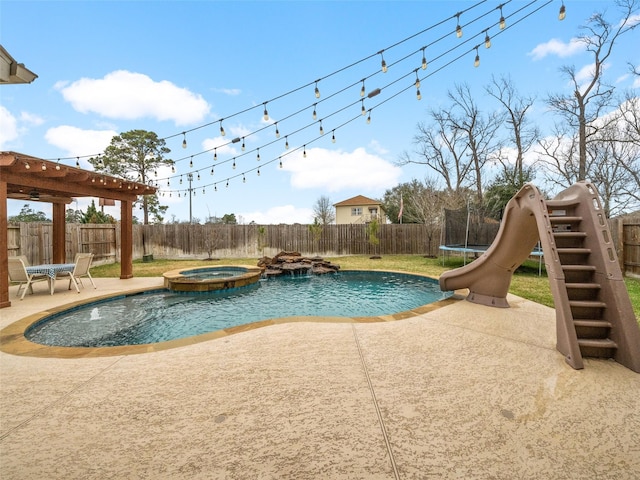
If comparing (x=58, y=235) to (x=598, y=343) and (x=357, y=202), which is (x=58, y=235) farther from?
(x=357, y=202)

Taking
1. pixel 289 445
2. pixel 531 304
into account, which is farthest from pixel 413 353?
pixel 531 304

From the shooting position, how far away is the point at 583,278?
9.53 ft

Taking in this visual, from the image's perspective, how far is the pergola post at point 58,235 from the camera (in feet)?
25.8

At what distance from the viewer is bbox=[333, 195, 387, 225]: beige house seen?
30.3 meters

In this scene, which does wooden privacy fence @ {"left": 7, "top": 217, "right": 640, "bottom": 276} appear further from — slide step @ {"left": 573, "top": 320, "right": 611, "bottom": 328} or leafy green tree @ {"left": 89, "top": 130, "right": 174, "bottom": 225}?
slide step @ {"left": 573, "top": 320, "right": 611, "bottom": 328}

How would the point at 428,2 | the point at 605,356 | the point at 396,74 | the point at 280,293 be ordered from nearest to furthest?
1. the point at 605,356
2. the point at 396,74
3. the point at 428,2
4. the point at 280,293

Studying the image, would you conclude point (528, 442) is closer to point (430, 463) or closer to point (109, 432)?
point (430, 463)

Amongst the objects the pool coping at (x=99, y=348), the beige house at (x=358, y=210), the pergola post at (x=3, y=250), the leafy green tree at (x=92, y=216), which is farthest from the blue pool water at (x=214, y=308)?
the beige house at (x=358, y=210)

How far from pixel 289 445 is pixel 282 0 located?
8.57 meters

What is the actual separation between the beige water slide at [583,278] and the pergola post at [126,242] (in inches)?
333

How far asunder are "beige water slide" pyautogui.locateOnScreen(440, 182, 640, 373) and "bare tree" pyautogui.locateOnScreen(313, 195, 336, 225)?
29.5 m

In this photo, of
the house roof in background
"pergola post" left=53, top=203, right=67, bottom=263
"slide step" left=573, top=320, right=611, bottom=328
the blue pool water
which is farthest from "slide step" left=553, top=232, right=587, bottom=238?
the house roof in background

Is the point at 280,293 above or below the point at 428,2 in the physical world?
below

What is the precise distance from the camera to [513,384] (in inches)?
84.7
